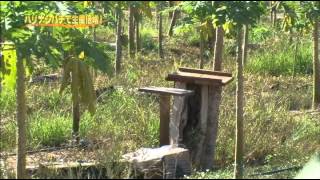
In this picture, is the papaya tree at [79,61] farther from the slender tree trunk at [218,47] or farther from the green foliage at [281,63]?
the green foliage at [281,63]

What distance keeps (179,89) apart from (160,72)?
15.8ft

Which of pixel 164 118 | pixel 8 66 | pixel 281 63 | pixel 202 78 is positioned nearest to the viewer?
pixel 8 66

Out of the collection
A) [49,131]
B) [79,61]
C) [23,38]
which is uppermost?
[23,38]

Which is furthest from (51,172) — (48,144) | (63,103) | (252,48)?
(252,48)

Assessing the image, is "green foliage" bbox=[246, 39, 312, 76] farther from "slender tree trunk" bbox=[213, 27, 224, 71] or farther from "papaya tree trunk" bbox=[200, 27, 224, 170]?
"papaya tree trunk" bbox=[200, 27, 224, 170]

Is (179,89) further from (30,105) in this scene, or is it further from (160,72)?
(160,72)

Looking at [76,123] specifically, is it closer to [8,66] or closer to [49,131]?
[49,131]

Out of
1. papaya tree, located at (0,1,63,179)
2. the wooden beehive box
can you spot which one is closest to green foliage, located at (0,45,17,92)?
papaya tree, located at (0,1,63,179)

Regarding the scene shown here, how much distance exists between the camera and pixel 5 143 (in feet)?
22.4

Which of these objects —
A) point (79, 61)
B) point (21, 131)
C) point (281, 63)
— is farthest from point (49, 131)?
point (281, 63)

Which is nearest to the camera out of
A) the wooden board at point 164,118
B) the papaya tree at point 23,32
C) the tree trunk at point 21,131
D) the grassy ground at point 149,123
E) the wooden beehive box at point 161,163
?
the papaya tree at point 23,32

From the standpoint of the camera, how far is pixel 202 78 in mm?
6152

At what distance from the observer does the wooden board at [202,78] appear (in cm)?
607

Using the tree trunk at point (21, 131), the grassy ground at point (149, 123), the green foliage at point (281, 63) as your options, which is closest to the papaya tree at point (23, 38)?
the tree trunk at point (21, 131)
